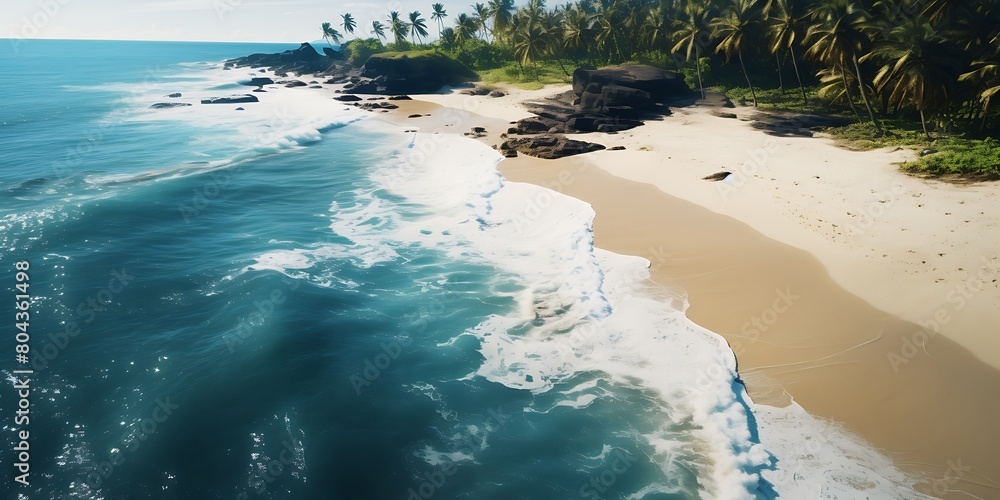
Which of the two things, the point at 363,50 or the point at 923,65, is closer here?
the point at 923,65

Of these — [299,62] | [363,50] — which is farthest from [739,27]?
[299,62]

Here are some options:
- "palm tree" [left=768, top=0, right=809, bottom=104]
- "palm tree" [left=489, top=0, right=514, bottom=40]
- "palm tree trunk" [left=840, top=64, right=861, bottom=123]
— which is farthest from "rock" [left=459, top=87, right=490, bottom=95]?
"palm tree trunk" [left=840, top=64, right=861, bottom=123]

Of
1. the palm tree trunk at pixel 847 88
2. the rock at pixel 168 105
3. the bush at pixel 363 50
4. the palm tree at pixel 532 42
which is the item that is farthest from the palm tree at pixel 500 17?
the palm tree trunk at pixel 847 88

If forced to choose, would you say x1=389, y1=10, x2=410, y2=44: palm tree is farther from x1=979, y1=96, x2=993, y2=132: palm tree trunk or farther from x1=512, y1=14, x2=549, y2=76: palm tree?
x1=979, y1=96, x2=993, y2=132: palm tree trunk

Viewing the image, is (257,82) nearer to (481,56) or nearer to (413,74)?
(413,74)

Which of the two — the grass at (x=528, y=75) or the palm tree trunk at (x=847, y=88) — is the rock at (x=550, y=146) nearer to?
the palm tree trunk at (x=847, y=88)

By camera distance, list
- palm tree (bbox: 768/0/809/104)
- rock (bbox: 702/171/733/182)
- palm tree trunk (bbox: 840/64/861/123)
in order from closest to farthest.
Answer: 1. rock (bbox: 702/171/733/182)
2. palm tree trunk (bbox: 840/64/861/123)
3. palm tree (bbox: 768/0/809/104)
